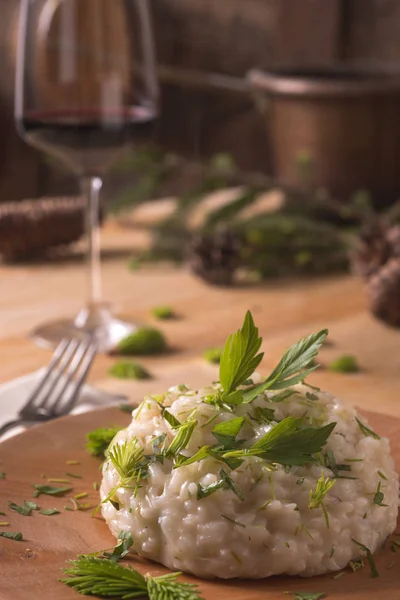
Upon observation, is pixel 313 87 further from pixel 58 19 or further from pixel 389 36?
pixel 389 36

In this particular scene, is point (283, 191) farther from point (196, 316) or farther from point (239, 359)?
point (239, 359)

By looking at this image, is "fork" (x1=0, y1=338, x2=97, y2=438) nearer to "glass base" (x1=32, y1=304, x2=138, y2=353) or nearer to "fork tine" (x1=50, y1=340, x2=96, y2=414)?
"fork tine" (x1=50, y1=340, x2=96, y2=414)

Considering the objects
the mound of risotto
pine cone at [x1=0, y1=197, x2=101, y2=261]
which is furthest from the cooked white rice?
pine cone at [x1=0, y1=197, x2=101, y2=261]

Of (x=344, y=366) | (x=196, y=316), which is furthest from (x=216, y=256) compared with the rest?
(x=344, y=366)

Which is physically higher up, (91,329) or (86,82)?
(86,82)

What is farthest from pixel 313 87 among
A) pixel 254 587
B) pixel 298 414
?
pixel 254 587
